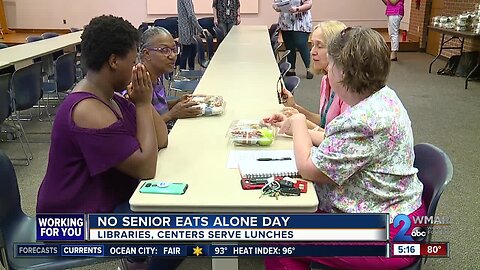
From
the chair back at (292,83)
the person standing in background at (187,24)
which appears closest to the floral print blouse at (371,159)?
the chair back at (292,83)

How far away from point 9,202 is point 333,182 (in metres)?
1.17

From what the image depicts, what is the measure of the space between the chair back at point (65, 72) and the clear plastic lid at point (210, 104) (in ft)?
7.72

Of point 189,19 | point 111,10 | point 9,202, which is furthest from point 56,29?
point 9,202

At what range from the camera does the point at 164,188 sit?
143cm

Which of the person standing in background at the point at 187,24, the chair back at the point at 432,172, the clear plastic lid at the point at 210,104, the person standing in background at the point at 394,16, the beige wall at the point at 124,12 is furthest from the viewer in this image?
the beige wall at the point at 124,12

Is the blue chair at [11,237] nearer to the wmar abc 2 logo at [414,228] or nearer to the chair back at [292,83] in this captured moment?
the wmar abc 2 logo at [414,228]

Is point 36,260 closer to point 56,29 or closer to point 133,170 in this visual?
point 133,170

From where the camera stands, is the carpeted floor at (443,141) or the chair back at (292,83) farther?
the chair back at (292,83)

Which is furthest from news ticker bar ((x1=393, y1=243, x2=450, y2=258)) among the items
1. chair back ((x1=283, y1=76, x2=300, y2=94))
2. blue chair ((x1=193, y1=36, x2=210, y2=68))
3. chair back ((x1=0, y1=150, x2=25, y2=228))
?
blue chair ((x1=193, y1=36, x2=210, y2=68))

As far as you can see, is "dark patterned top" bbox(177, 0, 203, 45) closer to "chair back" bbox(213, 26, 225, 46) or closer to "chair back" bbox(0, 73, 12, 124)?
"chair back" bbox(213, 26, 225, 46)

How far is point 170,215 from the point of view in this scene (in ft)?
4.48

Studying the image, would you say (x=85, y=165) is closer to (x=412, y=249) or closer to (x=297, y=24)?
(x=412, y=249)

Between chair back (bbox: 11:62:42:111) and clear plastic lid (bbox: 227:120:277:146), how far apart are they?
233 cm

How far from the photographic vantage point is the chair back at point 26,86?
3576 millimetres
